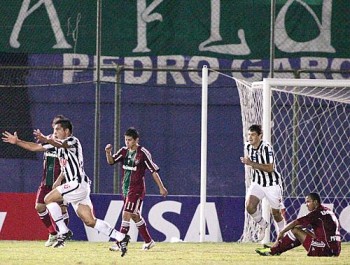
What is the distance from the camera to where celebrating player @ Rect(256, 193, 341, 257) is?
15.2 m

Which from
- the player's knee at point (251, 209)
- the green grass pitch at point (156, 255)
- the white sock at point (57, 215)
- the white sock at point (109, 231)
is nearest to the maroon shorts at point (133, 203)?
the green grass pitch at point (156, 255)

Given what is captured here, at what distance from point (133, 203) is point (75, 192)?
39.8 inches

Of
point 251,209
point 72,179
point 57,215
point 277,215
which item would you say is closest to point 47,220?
point 57,215

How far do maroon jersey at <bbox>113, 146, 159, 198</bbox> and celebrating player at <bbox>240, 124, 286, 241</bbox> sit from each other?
4.09 ft

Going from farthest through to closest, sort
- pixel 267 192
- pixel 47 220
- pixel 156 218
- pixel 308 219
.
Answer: pixel 156 218
pixel 47 220
pixel 267 192
pixel 308 219

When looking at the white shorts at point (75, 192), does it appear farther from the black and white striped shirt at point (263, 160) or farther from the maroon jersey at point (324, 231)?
the maroon jersey at point (324, 231)

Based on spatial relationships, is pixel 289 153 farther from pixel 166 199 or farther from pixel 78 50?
pixel 78 50

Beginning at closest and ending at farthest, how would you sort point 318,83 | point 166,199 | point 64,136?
point 64,136
point 318,83
point 166,199

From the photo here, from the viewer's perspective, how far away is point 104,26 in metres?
22.4

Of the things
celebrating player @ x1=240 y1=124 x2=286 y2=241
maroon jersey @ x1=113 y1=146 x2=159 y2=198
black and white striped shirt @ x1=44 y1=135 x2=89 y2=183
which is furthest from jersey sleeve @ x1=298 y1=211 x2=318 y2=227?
black and white striped shirt @ x1=44 y1=135 x2=89 y2=183

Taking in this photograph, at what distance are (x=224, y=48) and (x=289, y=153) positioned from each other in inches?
110

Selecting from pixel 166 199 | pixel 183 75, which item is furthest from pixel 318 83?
pixel 183 75

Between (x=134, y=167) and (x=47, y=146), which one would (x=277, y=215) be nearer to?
(x=134, y=167)

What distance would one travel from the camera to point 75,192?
16031 millimetres
